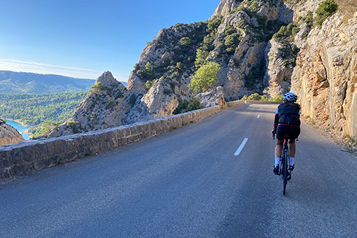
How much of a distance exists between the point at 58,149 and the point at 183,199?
12.8 ft

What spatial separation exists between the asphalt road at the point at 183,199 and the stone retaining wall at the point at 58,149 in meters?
0.32

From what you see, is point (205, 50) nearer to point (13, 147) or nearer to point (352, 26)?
point (352, 26)

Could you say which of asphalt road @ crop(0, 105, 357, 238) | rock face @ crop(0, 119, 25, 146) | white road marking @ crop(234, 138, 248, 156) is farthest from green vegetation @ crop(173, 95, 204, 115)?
asphalt road @ crop(0, 105, 357, 238)

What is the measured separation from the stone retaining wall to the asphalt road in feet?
1.05

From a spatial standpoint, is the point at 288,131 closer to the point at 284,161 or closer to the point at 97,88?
the point at 284,161

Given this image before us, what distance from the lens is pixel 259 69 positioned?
73750 millimetres

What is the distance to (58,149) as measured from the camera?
17.9 feet

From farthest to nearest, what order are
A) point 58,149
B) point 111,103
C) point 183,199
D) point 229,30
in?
point 229,30
point 111,103
point 58,149
point 183,199

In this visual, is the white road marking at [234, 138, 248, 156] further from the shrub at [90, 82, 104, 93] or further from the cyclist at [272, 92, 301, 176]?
the shrub at [90, 82, 104, 93]

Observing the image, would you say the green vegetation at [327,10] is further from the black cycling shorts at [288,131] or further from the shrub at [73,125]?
the shrub at [73,125]

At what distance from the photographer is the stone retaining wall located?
14.7 ft

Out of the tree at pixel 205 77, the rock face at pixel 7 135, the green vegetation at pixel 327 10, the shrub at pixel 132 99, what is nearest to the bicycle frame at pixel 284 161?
the rock face at pixel 7 135

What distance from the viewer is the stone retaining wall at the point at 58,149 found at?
4477 millimetres

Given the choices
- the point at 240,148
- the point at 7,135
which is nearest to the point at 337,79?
the point at 240,148
